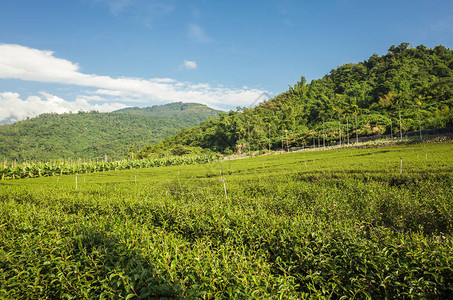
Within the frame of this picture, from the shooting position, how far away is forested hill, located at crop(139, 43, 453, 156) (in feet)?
228

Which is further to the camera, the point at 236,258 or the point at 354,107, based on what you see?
the point at 354,107

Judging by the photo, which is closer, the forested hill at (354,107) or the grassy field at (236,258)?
the grassy field at (236,258)

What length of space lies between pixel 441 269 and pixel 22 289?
6.04 meters

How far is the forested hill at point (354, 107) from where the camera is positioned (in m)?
69.4

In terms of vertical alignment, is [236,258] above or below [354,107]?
below

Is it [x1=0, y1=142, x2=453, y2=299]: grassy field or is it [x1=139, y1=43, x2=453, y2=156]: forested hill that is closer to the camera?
[x1=0, y1=142, x2=453, y2=299]: grassy field

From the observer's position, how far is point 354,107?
7606cm

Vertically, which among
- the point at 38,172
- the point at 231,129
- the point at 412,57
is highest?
the point at 412,57

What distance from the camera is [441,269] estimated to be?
3.12 meters

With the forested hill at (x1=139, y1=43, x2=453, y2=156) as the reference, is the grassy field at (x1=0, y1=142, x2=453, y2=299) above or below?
below

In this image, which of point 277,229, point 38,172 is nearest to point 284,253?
point 277,229

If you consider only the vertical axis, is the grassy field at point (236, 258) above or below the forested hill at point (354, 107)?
below

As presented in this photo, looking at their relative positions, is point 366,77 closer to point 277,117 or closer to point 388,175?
point 277,117

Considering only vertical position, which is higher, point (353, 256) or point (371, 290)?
point (353, 256)
